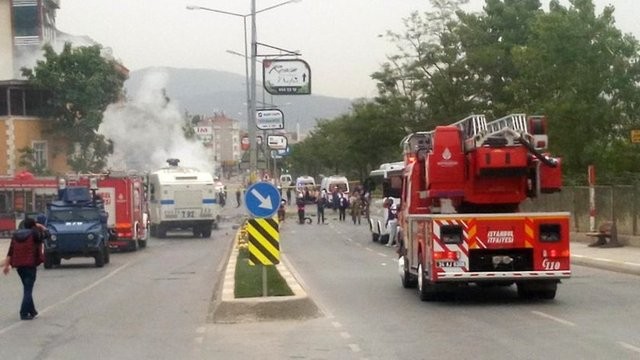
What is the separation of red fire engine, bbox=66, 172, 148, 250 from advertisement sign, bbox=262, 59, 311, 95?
11700 millimetres

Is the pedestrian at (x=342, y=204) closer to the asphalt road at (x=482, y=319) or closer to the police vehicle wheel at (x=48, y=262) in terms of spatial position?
the police vehicle wheel at (x=48, y=262)

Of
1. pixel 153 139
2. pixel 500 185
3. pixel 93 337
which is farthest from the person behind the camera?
pixel 153 139

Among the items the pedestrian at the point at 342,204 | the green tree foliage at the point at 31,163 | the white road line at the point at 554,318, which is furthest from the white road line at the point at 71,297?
the green tree foliage at the point at 31,163

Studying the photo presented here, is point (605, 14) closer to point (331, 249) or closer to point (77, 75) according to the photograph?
point (331, 249)

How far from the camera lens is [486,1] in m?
74.3

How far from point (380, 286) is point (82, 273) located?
12.2 meters

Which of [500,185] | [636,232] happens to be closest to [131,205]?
[636,232]

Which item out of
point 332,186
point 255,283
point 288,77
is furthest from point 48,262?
point 332,186

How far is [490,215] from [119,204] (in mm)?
28731

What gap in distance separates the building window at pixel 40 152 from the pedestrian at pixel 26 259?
189 feet

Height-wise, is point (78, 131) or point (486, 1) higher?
point (486, 1)

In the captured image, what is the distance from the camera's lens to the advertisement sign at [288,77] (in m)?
36.8

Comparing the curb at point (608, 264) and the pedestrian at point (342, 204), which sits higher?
the pedestrian at point (342, 204)

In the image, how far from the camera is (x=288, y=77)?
122 ft
